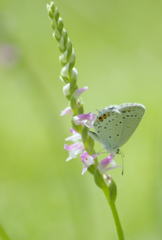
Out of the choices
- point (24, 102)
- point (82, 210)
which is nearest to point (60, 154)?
point (82, 210)

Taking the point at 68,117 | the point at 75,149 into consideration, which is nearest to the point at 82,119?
the point at 75,149

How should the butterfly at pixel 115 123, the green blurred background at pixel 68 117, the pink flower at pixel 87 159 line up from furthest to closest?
1. the green blurred background at pixel 68 117
2. the butterfly at pixel 115 123
3. the pink flower at pixel 87 159

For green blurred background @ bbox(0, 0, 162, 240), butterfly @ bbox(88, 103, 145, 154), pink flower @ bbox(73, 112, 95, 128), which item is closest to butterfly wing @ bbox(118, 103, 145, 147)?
butterfly @ bbox(88, 103, 145, 154)

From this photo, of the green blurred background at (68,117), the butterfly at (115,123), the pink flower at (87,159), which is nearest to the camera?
the pink flower at (87,159)

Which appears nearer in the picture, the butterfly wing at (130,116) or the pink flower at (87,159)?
the pink flower at (87,159)

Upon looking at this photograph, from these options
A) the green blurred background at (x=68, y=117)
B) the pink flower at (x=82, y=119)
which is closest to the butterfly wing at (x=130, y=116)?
the pink flower at (x=82, y=119)

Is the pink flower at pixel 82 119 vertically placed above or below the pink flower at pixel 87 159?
above

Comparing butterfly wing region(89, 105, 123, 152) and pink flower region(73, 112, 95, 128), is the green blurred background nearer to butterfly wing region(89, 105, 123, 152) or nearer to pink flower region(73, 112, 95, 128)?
butterfly wing region(89, 105, 123, 152)

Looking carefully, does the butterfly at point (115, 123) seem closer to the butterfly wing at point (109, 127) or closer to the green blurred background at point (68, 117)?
the butterfly wing at point (109, 127)
